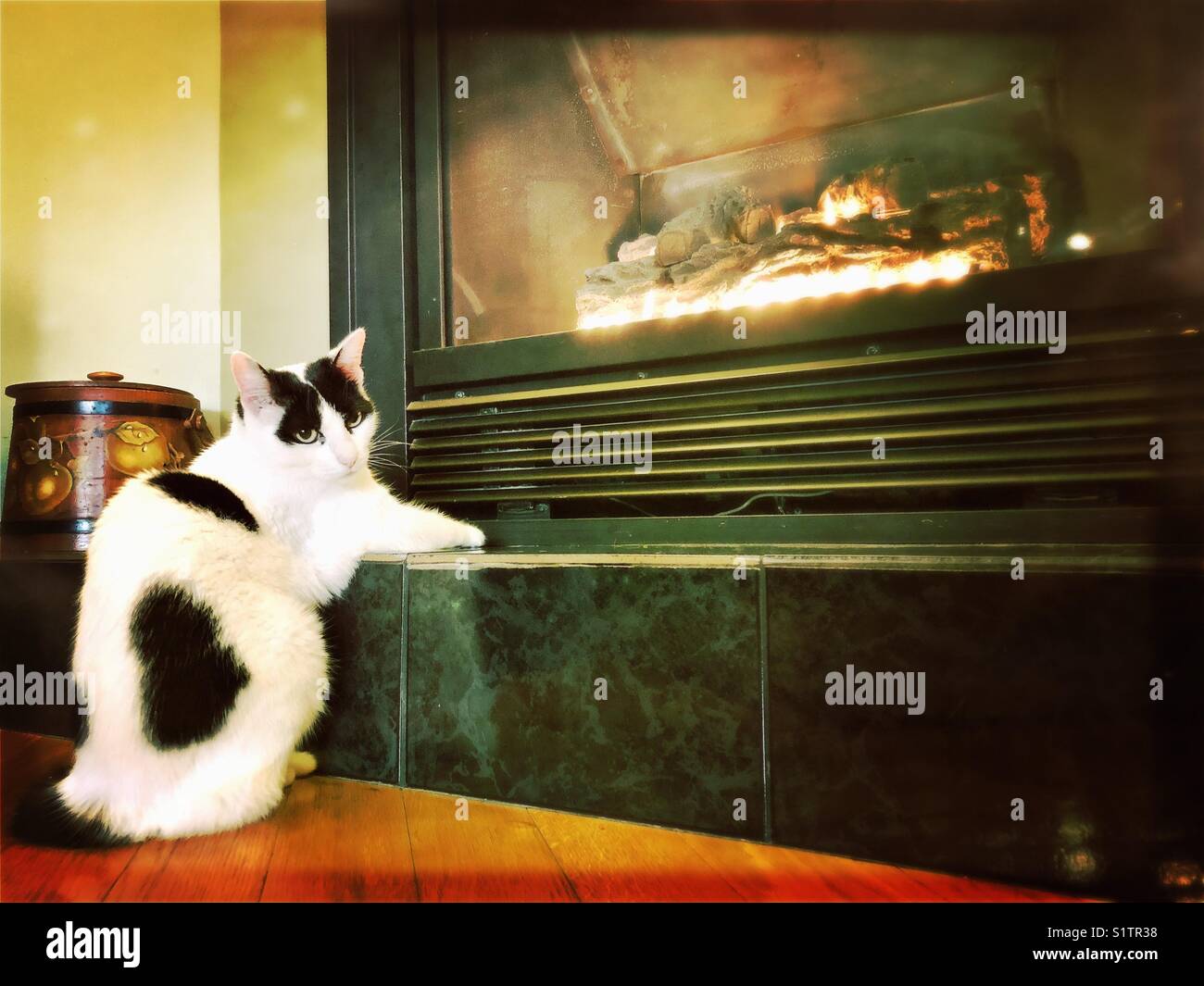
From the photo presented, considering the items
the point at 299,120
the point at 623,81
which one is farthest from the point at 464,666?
the point at 299,120

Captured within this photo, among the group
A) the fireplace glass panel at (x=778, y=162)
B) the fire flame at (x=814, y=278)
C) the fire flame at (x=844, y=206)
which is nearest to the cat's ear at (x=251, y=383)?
the fireplace glass panel at (x=778, y=162)

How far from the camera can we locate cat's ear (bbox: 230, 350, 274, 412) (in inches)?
44.4

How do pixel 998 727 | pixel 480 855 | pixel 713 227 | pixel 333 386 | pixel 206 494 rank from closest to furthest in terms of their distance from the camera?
pixel 998 727 → pixel 480 855 → pixel 206 494 → pixel 333 386 → pixel 713 227

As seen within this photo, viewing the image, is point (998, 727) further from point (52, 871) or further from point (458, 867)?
point (52, 871)

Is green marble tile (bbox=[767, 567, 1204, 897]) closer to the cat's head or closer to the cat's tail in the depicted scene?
the cat's head

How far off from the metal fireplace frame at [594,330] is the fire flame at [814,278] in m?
0.08

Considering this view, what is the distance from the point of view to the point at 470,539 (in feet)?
4.33

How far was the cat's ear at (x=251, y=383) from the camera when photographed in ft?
3.70

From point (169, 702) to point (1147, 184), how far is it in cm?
186

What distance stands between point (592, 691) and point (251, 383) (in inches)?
31.5

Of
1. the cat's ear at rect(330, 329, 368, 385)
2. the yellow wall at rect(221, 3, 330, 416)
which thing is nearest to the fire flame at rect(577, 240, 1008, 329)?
the cat's ear at rect(330, 329, 368, 385)

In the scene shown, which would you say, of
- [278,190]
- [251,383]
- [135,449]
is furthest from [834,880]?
[278,190]

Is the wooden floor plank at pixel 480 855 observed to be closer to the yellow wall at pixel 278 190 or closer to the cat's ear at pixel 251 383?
the cat's ear at pixel 251 383
